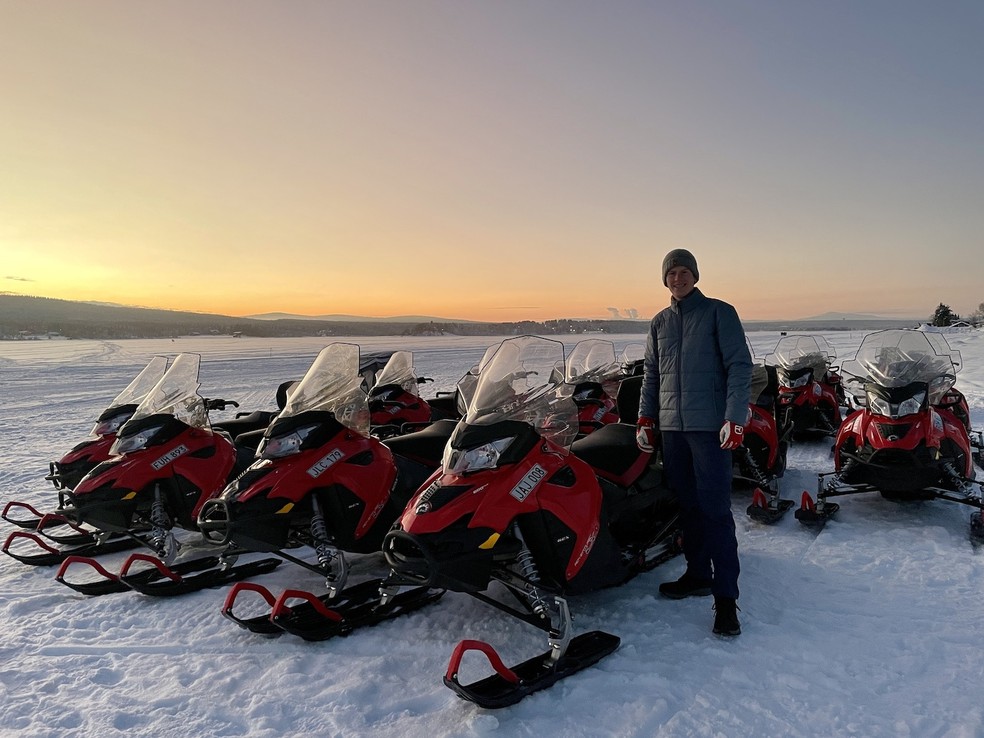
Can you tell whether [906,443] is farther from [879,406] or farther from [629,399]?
[629,399]

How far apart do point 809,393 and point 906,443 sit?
154 inches

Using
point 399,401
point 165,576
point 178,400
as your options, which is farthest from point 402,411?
point 165,576

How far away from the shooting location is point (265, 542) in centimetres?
358

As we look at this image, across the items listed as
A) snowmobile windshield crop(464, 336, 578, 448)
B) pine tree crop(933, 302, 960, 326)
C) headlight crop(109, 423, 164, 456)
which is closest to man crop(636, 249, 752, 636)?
snowmobile windshield crop(464, 336, 578, 448)

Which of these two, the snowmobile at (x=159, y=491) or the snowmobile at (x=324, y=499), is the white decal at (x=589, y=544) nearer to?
the snowmobile at (x=324, y=499)

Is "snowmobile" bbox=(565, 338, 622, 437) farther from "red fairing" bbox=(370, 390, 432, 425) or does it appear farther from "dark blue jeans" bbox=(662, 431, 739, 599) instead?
"dark blue jeans" bbox=(662, 431, 739, 599)

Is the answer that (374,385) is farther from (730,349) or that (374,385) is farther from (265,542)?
(730,349)

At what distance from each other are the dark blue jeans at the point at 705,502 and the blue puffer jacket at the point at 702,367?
123 mm

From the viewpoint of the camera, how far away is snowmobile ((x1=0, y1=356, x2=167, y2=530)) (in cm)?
503

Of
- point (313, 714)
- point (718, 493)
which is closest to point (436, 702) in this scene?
point (313, 714)

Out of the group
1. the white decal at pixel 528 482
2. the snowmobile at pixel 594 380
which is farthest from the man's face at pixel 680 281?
the snowmobile at pixel 594 380

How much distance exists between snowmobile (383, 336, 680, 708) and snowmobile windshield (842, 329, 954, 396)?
274 cm

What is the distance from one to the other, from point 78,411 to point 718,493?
1234 centimetres

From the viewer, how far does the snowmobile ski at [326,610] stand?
318 centimetres
